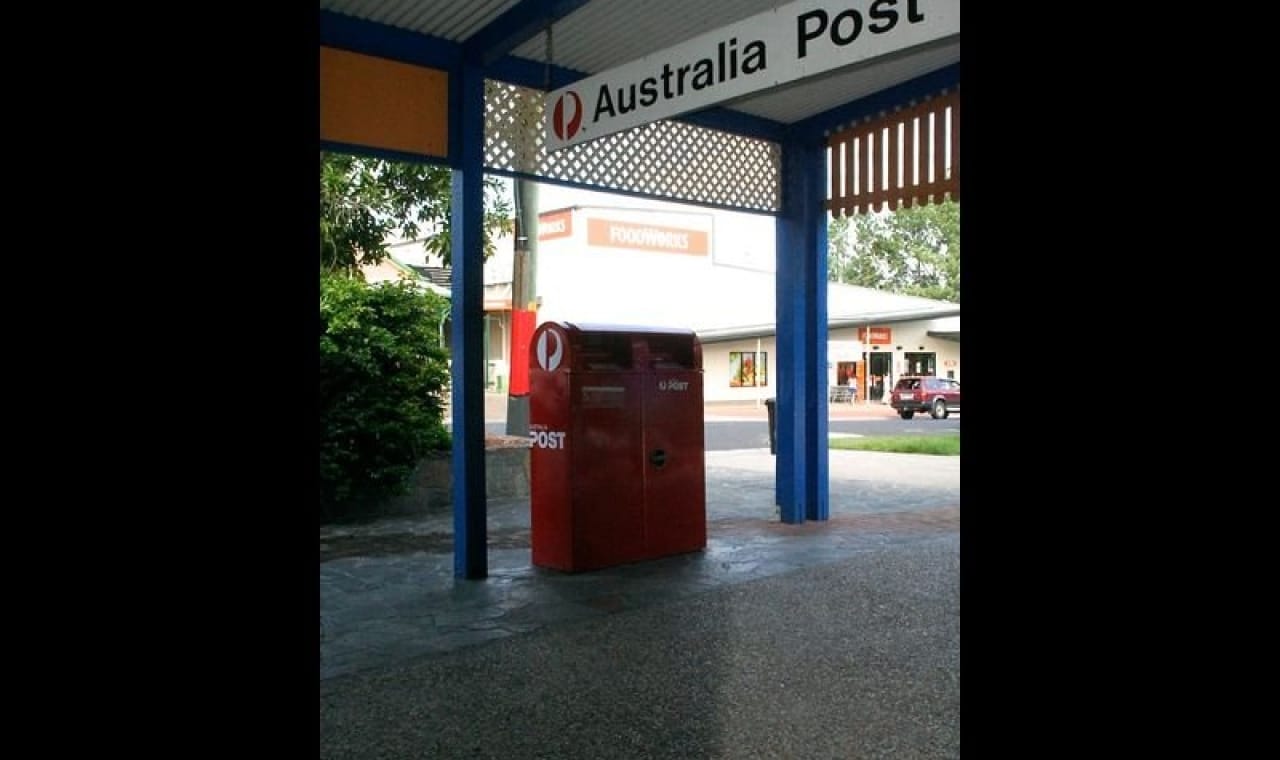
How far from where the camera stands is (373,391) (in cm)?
829

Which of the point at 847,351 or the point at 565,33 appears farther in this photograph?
the point at 847,351

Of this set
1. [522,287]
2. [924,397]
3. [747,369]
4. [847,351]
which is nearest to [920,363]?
[847,351]

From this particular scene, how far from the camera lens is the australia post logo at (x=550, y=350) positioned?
6230 millimetres

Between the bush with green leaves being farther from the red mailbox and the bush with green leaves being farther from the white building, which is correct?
the white building

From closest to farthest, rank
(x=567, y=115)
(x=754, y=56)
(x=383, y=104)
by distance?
1. (x=754, y=56)
2. (x=567, y=115)
3. (x=383, y=104)

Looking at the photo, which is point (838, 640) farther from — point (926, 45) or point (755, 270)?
point (755, 270)

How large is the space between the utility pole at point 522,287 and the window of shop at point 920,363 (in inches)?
1111

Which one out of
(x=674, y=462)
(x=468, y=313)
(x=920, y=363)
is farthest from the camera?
(x=920, y=363)

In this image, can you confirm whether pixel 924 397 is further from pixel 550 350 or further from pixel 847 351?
pixel 550 350

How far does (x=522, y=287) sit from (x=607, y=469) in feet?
18.1

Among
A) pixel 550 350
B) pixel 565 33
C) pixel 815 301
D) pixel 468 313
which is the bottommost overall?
pixel 550 350

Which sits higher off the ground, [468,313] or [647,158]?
[647,158]

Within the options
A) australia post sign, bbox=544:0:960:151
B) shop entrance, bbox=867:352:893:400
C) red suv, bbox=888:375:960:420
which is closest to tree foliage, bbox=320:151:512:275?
Result: australia post sign, bbox=544:0:960:151
